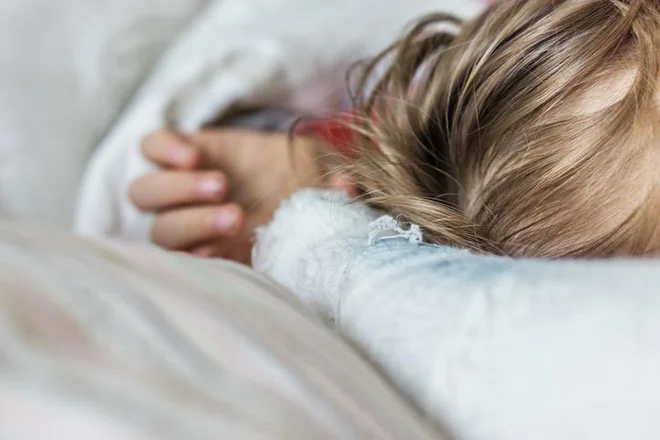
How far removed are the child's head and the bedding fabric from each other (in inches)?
6.4

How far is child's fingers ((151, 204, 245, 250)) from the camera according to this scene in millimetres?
750

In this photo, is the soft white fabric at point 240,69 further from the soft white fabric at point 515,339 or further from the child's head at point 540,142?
the soft white fabric at point 515,339

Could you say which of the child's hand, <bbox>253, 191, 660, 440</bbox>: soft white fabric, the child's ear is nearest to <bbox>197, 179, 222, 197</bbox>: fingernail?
the child's hand

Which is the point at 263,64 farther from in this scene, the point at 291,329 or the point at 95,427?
the point at 95,427

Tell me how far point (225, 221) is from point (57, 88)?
11.3 inches

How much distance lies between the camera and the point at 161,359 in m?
0.30

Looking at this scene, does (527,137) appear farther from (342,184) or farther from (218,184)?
(218,184)

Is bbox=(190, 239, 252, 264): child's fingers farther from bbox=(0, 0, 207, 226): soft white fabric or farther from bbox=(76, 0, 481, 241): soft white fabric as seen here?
bbox=(0, 0, 207, 226): soft white fabric

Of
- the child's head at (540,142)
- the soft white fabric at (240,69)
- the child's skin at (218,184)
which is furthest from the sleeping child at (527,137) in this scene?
the soft white fabric at (240,69)

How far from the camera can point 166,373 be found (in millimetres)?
298

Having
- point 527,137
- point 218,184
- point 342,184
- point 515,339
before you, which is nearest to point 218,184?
point 218,184

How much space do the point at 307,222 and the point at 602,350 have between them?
9.0 inches

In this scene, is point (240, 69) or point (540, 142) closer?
point (540, 142)

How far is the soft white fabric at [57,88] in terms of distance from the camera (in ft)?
2.70
